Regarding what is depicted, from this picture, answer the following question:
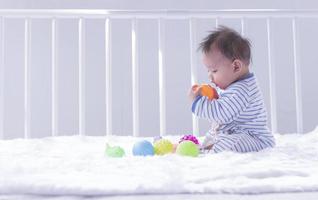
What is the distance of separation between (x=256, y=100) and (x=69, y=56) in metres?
1.18

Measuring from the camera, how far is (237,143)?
1050 mm

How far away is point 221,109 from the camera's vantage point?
1055mm

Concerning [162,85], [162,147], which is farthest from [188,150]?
[162,85]

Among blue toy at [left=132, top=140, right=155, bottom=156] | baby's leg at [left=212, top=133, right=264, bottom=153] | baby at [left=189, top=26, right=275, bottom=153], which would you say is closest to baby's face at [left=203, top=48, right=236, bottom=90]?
baby at [left=189, top=26, right=275, bottom=153]

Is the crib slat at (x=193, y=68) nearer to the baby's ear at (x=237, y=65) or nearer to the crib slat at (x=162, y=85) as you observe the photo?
the crib slat at (x=162, y=85)

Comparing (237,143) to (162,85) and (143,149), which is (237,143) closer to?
(143,149)

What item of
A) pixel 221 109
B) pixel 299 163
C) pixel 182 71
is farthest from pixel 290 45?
pixel 299 163

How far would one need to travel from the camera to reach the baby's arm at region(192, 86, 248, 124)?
1.05 m

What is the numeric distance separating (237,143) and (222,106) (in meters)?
0.09

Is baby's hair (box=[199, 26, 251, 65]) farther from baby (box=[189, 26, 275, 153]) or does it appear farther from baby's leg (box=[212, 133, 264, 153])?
baby's leg (box=[212, 133, 264, 153])

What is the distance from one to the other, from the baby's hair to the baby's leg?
192 mm

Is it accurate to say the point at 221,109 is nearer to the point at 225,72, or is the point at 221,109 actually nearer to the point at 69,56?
the point at 225,72

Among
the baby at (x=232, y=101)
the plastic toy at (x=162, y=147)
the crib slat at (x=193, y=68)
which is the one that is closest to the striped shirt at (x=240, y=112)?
the baby at (x=232, y=101)

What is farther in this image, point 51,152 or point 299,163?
point 51,152
